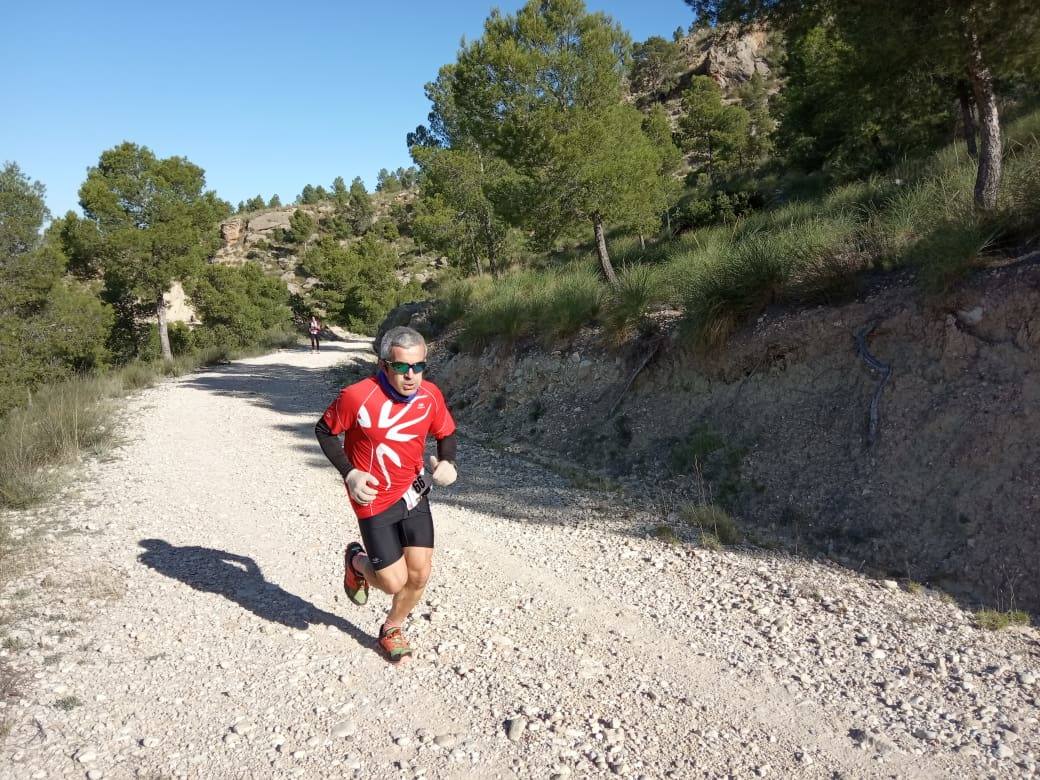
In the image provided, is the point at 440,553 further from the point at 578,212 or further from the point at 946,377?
the point at 578,212

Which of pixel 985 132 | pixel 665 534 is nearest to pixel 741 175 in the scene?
pixel 985 132

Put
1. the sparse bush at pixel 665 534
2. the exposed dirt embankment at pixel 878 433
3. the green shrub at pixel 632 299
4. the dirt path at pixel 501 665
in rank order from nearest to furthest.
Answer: the dirt path at pixel 501 665 → the exposed dirt embankment at pixel 878 433 → the sparse bush at pixel 665 534 → the green shrub at pixel 632 299

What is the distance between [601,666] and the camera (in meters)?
3.41

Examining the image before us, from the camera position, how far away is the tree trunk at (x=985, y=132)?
6.57 meters

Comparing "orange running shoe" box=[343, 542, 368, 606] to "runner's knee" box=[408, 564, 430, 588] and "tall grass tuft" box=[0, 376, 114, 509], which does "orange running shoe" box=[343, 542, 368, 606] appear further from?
"tall grass tuft" box=[0, 376, 114, 509]

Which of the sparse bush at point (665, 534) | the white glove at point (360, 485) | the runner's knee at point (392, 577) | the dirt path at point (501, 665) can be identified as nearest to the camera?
the dirt path at point (501, 665)

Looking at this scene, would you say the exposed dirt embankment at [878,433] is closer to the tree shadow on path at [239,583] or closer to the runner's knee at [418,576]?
the runner's knee at [418,576]

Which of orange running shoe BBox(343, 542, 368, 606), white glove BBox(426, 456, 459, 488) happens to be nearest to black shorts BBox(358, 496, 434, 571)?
white glove BBox(426, 456, 459, 488)

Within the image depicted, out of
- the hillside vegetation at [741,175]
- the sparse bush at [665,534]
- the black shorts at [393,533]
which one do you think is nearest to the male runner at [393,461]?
the black shorts at [393,533]

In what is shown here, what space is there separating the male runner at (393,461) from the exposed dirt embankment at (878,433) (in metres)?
3.62

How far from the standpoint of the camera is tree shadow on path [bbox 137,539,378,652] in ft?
13.0

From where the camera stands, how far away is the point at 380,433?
3299 millimetres

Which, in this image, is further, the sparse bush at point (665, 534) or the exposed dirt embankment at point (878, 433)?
the sparse bush at point (665, 534)

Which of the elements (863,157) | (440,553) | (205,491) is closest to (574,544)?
(440,553)
